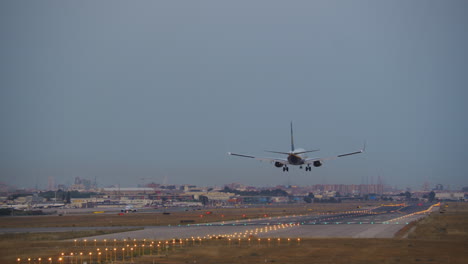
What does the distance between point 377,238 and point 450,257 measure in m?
17.9

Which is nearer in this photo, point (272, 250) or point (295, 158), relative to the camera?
point (272, 250)

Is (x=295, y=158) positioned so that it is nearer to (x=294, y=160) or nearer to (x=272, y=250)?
→ (x=294, y=160)

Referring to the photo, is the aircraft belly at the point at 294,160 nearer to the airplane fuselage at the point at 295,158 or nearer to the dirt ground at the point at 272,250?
the airplane fuselage at the point at 295,158

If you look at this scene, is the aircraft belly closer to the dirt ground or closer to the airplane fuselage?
the airplane fuselage

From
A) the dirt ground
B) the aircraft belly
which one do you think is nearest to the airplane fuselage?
the aircraft belly

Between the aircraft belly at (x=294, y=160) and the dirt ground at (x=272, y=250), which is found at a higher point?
the aircraft belly at (x=294, y=160)

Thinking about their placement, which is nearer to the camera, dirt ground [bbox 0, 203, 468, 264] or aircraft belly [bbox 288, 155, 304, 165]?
dirt ground [bbox 0, 203, 468, 264]

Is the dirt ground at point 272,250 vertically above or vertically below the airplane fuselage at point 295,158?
below

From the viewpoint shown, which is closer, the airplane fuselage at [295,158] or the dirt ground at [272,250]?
the dirt ground at [272,250]

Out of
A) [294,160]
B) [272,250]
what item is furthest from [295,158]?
[272,250]

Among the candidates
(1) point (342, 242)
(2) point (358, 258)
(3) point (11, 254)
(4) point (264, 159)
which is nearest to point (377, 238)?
(1) point (342, 242)

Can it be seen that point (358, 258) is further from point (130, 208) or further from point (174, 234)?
point (130, 208)

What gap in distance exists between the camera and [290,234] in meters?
81.8

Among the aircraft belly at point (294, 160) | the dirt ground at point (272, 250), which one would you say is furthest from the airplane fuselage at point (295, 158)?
the dirt ground at point (272, 250)
